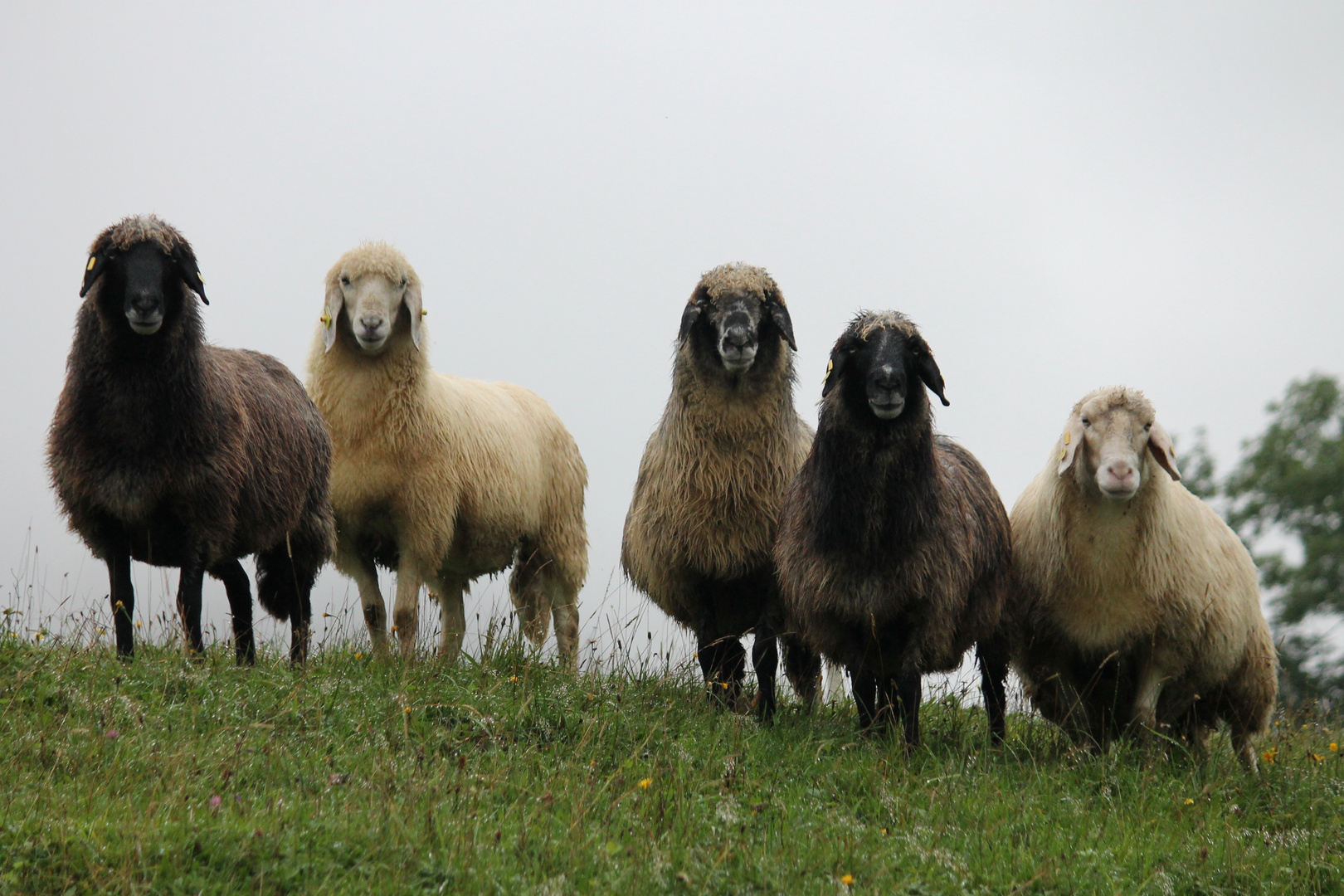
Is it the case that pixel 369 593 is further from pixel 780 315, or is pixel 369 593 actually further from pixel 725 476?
pixel 780 315

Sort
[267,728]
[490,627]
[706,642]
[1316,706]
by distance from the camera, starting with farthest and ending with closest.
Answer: [1316,706], [706,642], [490,627], [267,728]

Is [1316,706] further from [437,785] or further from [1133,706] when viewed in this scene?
[437,785]

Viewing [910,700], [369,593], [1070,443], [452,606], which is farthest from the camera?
[452,606]

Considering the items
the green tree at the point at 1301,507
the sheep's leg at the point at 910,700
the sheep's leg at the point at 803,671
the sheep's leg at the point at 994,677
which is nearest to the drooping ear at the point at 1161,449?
the sheep's leg at the point at 994,677

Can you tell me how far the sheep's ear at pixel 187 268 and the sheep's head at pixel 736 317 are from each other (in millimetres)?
3236

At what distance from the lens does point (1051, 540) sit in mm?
7805

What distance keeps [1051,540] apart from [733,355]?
242cm

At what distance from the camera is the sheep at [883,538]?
6.97m

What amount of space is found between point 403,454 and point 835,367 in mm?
3708

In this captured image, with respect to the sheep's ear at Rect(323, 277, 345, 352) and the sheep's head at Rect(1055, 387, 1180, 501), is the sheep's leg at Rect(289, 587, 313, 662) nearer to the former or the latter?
the sheep's ear at Rect(323, 277, 345, 352)

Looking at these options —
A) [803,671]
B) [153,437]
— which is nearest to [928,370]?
[803,671]

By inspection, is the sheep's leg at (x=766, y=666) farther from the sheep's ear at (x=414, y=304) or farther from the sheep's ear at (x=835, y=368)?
the sheep's ear at (x=414, y=304)

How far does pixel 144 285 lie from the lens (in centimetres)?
727

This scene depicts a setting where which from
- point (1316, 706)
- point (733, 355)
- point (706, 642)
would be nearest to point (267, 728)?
point (706, 642)
